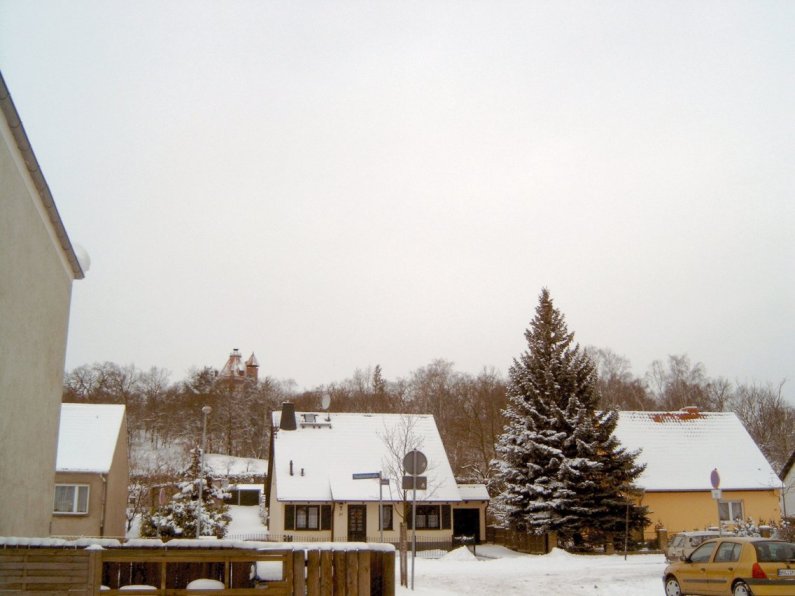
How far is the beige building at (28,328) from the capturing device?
11094 mm

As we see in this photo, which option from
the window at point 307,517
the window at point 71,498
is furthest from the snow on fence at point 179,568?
the window at point 307,517

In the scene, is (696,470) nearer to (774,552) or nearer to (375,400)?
(774,552)

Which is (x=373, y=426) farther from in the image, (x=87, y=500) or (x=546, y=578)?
(x=546, y=578)

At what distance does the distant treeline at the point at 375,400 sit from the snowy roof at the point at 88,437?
127 ft

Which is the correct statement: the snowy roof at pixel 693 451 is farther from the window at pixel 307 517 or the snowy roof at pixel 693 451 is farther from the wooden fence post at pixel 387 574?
the wooden fence post at pixel 387 574

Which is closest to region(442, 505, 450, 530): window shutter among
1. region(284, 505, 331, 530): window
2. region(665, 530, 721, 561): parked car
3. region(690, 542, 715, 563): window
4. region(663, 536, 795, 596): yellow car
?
region(284, 505, 331, 530): window

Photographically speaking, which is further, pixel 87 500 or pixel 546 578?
pixel 87 500

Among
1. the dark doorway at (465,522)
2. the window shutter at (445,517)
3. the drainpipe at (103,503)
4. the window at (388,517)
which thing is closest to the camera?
the drainpipe at (103,503)

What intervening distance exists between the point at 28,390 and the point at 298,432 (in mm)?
29312

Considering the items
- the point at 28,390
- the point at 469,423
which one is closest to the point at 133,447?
the point at 469,423

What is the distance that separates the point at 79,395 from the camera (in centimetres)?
9506

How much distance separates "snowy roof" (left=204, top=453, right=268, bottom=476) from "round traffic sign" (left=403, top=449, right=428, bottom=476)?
61253mm

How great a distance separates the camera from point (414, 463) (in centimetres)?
1658

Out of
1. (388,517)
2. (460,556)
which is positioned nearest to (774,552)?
(460,556)
